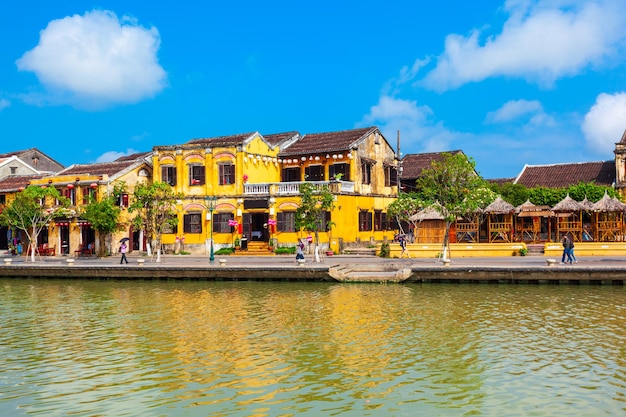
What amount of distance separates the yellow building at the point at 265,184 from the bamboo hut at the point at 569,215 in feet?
38.9

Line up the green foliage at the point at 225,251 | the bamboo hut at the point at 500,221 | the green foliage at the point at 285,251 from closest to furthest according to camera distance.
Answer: the bamboo hut at the point at 500,221 < the green foliage at the point at 285,251 < the green foliage at the point at 225,251

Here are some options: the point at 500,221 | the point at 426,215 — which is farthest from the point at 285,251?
the point at 500,221

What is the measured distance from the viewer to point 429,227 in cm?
4325

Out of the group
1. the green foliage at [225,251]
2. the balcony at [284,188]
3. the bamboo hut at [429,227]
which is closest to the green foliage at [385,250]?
the balcony at [284,188]

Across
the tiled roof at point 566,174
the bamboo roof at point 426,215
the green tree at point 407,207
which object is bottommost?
the bamboo roof at point 426,215

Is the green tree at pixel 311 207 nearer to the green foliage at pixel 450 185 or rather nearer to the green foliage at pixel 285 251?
the green foliage at pixel 285 251

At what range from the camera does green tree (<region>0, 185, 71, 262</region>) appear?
4219 cm

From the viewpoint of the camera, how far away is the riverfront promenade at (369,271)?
1076 inches

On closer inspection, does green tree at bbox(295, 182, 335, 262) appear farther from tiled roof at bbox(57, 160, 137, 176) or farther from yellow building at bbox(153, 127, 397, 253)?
tiled roof at bbox(57, 160, 137, 176)

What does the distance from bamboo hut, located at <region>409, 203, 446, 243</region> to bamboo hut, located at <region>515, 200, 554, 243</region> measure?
500cm

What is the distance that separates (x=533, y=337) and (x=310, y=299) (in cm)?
1028

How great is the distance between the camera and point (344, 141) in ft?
148

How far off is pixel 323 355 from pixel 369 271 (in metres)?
16.1

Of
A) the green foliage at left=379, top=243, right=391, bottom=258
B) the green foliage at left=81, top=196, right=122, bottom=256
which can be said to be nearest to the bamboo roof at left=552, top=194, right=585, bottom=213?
the green foliage at left=379, top=243, right=391, bottom=258
